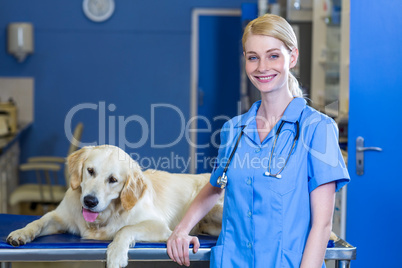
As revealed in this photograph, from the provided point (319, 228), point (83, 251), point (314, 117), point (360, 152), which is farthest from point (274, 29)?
point (360, 152)

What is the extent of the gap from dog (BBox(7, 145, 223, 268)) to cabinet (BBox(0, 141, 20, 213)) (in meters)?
2.76

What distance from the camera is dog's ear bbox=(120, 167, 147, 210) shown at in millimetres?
1852

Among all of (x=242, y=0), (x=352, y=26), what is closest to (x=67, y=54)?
(x=242, y=0)

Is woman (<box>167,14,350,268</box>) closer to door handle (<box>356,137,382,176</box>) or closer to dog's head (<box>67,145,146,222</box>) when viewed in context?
dog's head (<box>67,145,146,222</box>)

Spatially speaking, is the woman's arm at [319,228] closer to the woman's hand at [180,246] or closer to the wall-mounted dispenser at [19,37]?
the woman's hand at [180,246]

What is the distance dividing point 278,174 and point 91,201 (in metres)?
0.62

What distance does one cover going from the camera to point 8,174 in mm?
4961

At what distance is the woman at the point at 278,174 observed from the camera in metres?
1.51

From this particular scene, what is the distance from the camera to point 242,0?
634 cm

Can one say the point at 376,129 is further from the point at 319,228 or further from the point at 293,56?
the point at 319,228

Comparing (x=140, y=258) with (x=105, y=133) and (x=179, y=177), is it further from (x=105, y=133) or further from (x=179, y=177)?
(x=105, y=133)

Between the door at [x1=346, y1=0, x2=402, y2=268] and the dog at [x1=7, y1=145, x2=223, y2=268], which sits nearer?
the dog at [x1=7, y1=145, x2=223, y2=268]

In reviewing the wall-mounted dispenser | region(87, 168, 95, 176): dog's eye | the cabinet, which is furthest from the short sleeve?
the wall-mounted dispenser

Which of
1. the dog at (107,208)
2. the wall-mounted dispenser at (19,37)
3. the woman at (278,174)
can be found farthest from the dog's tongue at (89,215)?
the wall-mounted dispenser at (19,37)
